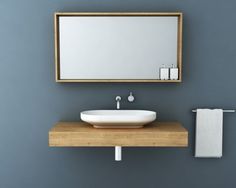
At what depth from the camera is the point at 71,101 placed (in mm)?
2852

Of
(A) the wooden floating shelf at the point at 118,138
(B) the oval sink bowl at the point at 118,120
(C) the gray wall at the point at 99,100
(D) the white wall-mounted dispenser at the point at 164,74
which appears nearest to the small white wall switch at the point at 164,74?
(D) the white wall-mounted dispenser at the point at 164,74

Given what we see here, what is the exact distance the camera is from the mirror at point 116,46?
109 inches

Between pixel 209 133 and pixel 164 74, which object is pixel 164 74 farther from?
pixel 209 133

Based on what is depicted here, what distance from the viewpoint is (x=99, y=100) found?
2854 mm

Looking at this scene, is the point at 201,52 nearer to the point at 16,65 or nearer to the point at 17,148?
the point at 16,65

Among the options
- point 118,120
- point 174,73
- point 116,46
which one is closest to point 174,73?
point 174,73

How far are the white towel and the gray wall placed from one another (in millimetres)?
78

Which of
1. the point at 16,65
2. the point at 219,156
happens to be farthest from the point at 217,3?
the point at 16,65

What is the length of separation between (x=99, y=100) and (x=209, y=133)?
38.0 inches

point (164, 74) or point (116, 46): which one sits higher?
point (116, 46)

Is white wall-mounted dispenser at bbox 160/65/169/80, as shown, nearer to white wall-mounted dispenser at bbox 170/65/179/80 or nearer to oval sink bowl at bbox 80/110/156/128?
white wall-mounted dispenser at bbox 170/65/179/80

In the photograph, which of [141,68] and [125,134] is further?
[141,68]

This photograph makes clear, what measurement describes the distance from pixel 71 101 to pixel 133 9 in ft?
3.06

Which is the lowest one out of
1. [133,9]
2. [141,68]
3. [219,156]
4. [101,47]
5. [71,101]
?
[219,156]
